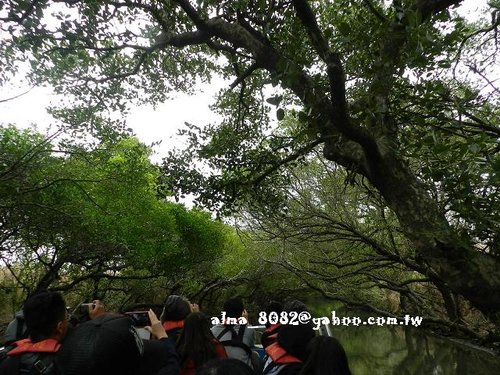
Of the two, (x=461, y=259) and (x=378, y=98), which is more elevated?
(x=378, y=98)

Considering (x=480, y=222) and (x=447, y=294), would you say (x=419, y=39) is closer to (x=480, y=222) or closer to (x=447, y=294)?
(x=480, y=222)

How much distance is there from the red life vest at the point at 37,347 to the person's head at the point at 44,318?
3 cm

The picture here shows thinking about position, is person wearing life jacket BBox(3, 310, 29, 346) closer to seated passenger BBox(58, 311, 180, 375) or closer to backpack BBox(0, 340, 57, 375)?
backpack BBox(0, 340, 57, 375)

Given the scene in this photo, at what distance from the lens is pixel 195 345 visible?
7.83 feet

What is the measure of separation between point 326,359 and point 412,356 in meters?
11.2

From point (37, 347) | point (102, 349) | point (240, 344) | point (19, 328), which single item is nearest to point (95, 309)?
point (19, 328)

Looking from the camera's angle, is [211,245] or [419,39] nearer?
[419,39]

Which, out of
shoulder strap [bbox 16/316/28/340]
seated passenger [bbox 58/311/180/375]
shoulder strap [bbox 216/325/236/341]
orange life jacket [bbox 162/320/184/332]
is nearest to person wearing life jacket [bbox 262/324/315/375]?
shoulder strap [bbox 216/325/236/341]

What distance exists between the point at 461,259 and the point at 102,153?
5.22 metres

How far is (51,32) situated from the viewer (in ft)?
12.1

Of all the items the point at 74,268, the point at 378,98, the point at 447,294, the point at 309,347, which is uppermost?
the point at 378,98

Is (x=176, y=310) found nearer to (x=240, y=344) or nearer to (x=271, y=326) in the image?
(x=240, y=344)

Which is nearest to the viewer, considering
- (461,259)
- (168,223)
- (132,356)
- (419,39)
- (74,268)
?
(132,356)

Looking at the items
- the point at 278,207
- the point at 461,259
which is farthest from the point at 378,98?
the point at 278,207
